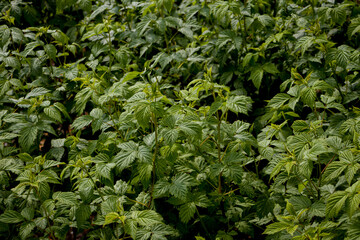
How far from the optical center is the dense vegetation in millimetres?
1909

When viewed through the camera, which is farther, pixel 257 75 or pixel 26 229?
pixel 257 75

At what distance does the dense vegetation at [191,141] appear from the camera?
191 cm

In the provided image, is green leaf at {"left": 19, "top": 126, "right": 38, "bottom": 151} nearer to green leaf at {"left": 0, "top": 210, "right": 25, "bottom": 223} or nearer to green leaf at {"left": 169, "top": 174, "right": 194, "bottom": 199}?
green leaf at {"left": 0, "top": 210, "right": 25, "bottom": 223}

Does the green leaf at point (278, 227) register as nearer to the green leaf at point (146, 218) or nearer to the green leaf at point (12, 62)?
the green leaf at point (146, 218)

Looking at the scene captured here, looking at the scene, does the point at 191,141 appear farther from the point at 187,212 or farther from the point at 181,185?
the point at 187,212

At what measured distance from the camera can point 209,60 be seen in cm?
323

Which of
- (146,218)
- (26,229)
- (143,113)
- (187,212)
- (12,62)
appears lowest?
(26,229)

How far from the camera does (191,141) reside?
6.93 feet

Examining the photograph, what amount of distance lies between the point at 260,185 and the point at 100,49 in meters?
1.80

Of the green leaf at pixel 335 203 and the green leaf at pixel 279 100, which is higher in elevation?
the green leaf at pixel 279 100

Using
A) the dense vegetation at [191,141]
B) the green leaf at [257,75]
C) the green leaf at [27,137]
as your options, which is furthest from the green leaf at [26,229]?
the green leaf at [257,75]

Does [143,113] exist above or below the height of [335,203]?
above

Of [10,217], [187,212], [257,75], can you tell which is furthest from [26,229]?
[257,75]

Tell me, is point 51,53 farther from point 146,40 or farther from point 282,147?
point 282,147
